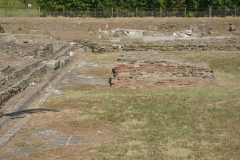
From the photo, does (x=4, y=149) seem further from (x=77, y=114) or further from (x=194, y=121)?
(x=194, y=121)

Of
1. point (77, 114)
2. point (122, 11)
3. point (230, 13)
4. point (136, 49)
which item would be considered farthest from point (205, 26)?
point (77, 114)

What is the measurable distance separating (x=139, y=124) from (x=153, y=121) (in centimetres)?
35

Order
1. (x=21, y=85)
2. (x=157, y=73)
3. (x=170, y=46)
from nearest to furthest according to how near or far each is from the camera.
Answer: (x=21, y=85)
(x=157, y=73)
(x=170, y=46)

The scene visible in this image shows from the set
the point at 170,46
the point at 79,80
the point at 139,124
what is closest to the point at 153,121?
the point at 139,124

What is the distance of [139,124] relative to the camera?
329 inches

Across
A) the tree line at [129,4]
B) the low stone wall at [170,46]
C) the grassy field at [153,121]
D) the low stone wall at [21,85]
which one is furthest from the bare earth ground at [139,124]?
the tree line at [129,4]

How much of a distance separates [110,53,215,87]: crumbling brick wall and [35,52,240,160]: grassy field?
359 millimetres

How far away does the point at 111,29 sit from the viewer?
34500 millimetres

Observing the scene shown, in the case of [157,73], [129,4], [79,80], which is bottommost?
[79,80]

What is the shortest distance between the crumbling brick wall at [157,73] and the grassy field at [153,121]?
36cm

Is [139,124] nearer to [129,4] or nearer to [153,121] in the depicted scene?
[153,121]

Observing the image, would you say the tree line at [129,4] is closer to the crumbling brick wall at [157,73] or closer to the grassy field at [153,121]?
the crumbling brick wall at [157,73]

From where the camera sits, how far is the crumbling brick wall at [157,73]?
1255 centimetres

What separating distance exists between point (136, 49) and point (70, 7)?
1810 cm
